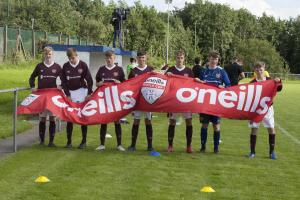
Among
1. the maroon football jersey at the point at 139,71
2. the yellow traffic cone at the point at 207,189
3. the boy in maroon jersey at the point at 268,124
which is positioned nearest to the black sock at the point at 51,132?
the maroon football jersey at the point at 139,71

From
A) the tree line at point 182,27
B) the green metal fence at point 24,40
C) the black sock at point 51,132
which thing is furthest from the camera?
→ the tree line at point 182,27

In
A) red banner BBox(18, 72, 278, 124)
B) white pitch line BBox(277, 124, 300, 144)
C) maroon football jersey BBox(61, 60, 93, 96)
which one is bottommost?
white pitch line BBox(277, 124, 300, 144)

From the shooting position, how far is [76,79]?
36.4 ft

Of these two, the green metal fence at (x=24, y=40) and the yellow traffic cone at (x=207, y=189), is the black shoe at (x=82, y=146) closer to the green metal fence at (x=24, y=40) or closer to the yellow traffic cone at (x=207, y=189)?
the yellow traffic cone at (x=207, y=189)

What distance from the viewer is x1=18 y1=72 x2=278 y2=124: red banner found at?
10.8 meters

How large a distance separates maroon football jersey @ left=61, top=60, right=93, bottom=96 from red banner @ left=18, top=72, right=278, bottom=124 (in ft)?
0.90

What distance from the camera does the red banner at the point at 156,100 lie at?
10758mm

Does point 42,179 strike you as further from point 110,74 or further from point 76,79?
point 110,74

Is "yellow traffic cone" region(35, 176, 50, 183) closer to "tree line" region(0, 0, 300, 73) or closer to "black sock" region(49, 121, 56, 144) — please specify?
"black sock" region(49, 121, 56, 144)

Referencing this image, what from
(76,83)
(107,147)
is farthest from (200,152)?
(76,83)

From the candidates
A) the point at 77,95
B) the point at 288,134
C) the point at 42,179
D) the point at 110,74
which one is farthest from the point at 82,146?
the point at 288,134

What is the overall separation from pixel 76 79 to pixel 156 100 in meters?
1.66

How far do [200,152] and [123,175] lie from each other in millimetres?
2878

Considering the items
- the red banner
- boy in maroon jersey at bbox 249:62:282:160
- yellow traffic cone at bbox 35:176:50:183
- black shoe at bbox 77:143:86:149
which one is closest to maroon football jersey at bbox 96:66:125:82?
the red banner
